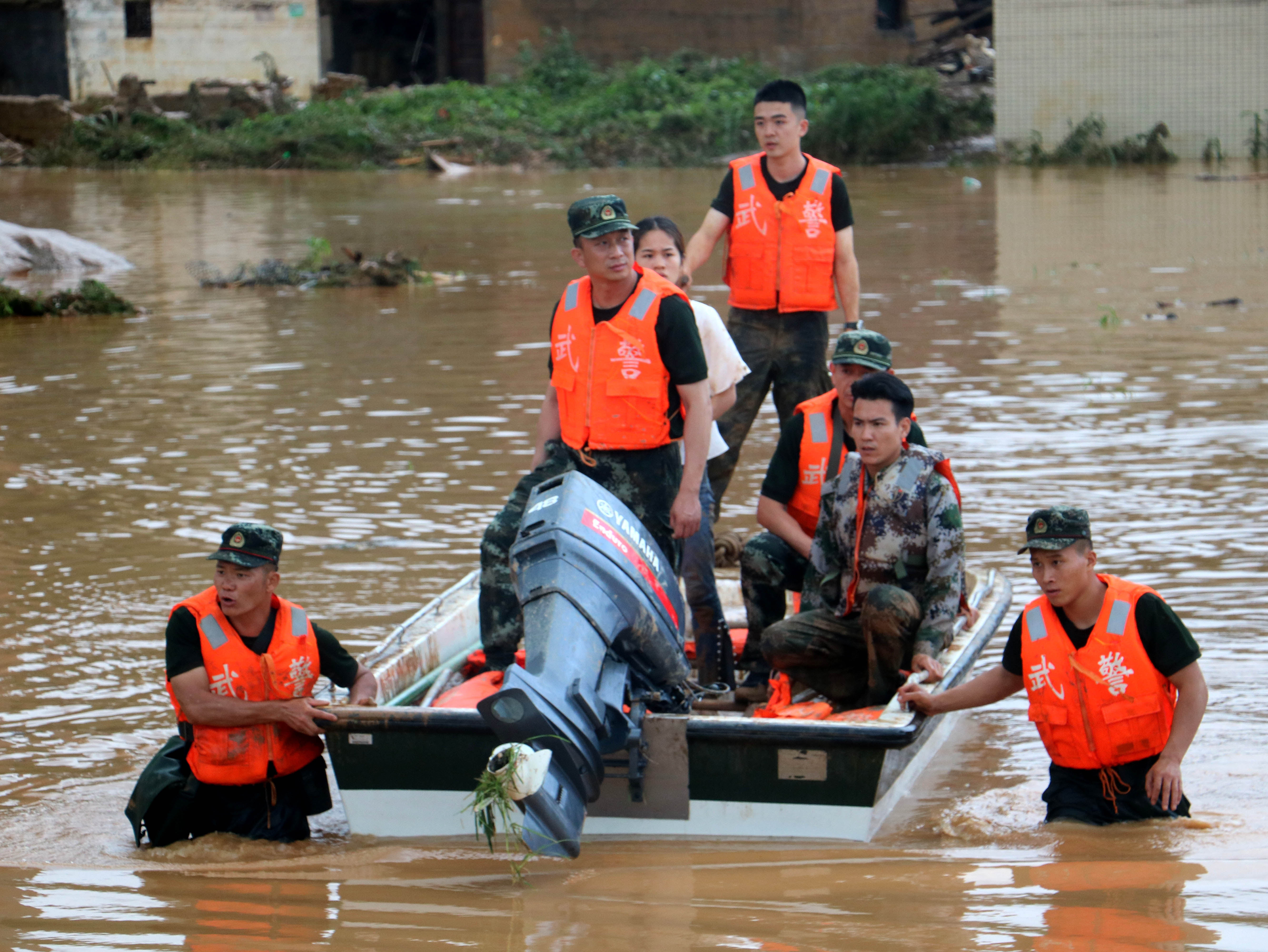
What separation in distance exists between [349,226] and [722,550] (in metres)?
15.3

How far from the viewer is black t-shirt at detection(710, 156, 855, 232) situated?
7.07 meters

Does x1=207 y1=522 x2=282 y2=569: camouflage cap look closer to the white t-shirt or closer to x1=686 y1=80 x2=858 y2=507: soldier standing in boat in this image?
the white t-shirt

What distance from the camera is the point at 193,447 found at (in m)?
9.90

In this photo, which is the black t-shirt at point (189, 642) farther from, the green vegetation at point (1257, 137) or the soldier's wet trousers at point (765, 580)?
the green vegetation at point (1257, 137)

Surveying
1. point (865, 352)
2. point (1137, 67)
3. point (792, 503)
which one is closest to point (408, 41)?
point (1137, 67)

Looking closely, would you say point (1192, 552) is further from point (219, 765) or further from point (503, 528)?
point (219, 765)

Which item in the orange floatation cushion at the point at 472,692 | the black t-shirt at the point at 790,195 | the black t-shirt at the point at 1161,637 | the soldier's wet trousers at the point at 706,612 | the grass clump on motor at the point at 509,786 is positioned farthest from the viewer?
the black t-shirt at the point at 790,195

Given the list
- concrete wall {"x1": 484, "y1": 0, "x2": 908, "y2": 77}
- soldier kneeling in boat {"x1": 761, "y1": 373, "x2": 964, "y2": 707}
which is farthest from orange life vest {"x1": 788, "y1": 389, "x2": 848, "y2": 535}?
concrete wall {"x1": 484, "y1": 0, "x2": 908, "y2": 77}

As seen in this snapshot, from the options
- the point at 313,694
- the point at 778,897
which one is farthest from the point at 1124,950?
the point at 313,694

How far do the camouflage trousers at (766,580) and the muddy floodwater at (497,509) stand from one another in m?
0.76

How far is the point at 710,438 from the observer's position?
5.39 m

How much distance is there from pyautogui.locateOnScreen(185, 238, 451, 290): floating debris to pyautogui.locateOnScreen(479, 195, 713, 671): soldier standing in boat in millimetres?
11604

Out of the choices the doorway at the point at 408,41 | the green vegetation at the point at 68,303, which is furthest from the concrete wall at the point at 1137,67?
the green vegetation at the point at 68,303

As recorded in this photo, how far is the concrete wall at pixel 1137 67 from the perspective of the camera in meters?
27.0
